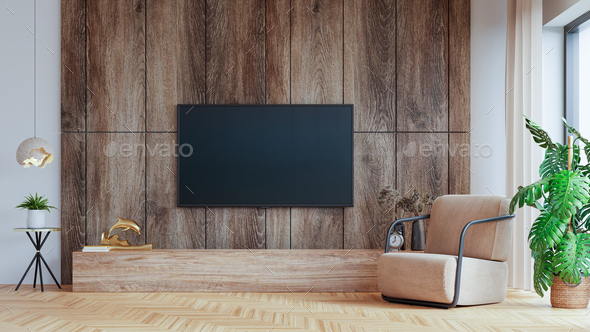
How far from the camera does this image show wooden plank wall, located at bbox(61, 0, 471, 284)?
467 cm

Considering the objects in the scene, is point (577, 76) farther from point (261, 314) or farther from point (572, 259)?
point (261, 314)

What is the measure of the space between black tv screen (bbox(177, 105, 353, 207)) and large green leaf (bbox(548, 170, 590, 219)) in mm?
1808

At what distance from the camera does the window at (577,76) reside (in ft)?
13.5

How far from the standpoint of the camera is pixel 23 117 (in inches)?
179

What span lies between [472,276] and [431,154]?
62.8 inches

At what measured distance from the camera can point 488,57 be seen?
467 cm

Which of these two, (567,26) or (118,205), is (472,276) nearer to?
(567,26)

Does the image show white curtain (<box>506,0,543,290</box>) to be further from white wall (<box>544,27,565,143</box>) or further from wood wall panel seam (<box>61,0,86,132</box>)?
wood wall panel seam (<box>61,0,86,132</box>)

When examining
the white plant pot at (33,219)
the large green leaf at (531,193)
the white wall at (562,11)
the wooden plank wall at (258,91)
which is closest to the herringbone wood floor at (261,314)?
the white plant pot at (33,219)

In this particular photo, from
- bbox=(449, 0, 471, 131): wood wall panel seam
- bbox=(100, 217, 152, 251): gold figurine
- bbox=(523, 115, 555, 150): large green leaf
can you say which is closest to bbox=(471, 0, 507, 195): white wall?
bbox=(449, 0, 471, 131): wood wall panel seam

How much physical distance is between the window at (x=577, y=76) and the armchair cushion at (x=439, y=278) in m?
1.53

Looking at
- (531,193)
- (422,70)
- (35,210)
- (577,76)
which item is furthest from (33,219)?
(577,76)

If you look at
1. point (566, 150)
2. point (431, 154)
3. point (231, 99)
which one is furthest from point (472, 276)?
point (231, 99)

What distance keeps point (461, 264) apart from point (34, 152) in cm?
349
